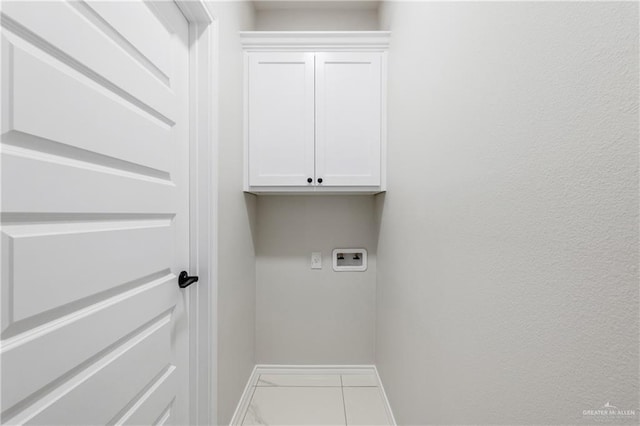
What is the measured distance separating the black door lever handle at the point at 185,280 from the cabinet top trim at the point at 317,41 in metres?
1.40

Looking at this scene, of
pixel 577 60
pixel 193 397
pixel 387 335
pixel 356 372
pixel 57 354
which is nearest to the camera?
pixel 577 60

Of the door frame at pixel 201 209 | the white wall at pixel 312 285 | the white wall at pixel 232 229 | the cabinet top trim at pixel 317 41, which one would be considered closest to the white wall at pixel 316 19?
the white wall at pixel 232 229

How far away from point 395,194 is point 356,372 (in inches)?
53.2

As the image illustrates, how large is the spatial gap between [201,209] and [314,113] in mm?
961

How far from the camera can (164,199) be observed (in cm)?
98

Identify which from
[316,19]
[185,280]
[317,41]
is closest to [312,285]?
[185,280]

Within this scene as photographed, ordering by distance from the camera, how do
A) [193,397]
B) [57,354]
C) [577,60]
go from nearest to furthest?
[577,60] → [57,354] → [193,397]

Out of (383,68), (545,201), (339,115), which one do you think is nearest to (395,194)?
(339,115)

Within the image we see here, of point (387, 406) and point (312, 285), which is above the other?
point (312, 285)

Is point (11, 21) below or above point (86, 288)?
above

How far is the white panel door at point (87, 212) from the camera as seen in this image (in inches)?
20.3

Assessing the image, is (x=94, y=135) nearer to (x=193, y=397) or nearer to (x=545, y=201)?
(x=545, y=201)

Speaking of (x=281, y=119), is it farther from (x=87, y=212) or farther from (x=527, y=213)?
(x=527, y=213)

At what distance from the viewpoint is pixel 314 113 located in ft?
5.89
